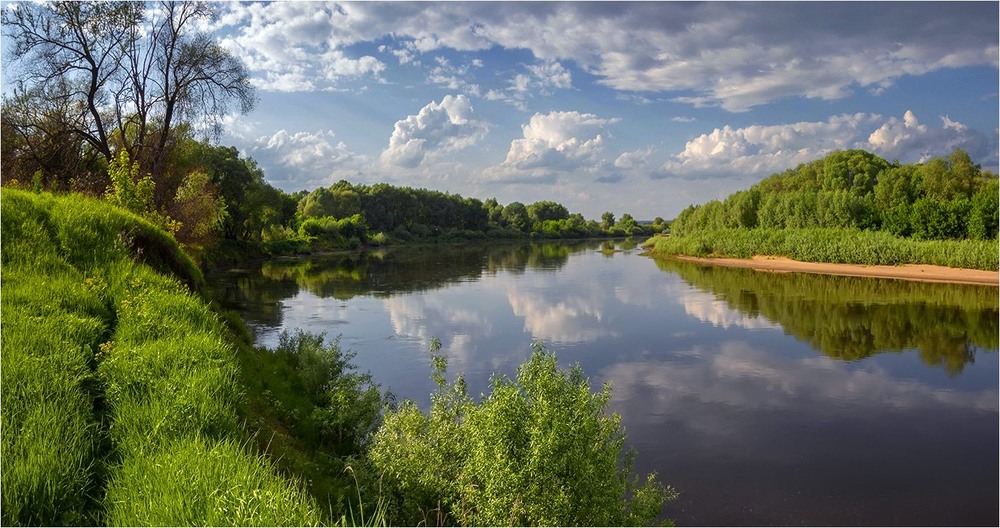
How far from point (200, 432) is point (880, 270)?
59.8 m

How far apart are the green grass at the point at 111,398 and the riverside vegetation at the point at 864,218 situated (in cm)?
5842

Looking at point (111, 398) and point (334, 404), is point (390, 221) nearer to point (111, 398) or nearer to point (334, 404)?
point (334, 404)

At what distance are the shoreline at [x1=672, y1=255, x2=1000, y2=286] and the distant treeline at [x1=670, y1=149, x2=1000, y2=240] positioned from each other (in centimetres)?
644

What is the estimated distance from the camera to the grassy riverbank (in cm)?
4975

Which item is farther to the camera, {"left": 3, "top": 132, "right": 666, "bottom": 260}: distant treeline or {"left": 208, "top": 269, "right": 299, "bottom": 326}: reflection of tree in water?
{"left": 208, "top": 269, "right": 299, "bottom": 326}: reflection of tree in water

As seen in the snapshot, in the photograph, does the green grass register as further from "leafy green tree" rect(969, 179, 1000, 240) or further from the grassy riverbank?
"leafy green tree" rect(969, 179, 1000, 240)

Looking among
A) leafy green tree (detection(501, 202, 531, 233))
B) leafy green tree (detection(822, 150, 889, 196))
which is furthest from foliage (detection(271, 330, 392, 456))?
leafy green tree (detection(501, 202, 531, 233))

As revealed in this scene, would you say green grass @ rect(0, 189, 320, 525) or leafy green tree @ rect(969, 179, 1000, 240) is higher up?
leafy green tree @ rect(969, 179, 1000, 240)

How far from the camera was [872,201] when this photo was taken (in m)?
75.5

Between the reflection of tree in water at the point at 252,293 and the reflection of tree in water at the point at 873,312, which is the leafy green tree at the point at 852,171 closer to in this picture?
the reflection of tree in water at the point at 873,312

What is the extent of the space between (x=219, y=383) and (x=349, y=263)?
2658 inches

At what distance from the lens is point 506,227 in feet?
576

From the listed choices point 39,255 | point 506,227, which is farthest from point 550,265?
point 506,227

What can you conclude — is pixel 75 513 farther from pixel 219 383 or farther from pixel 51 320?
pixel 51 320
